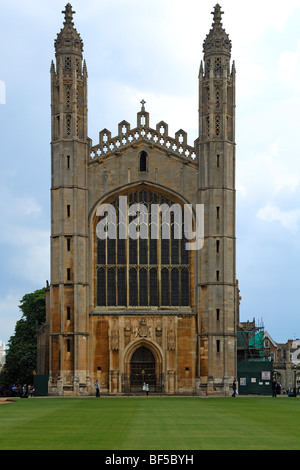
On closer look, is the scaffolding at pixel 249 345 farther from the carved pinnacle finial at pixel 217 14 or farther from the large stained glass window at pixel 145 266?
the carved pinnacle finial at pixel 217 14

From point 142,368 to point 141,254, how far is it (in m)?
7.69

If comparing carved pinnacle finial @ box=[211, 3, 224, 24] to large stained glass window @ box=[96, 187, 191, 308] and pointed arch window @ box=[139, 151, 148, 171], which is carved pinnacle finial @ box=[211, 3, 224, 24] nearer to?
pointed arch window @ box=[139, 151, 148, 171]

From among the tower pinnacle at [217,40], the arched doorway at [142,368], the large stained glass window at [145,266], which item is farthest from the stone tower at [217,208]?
the arched doorway at [142,368]

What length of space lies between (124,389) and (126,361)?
1.85 meters

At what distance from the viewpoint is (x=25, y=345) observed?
82.8 meters

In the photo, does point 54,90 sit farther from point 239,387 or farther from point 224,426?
point 224,426

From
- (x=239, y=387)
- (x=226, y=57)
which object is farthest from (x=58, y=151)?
(x=239, y=387)

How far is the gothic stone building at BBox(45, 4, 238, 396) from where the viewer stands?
198ft

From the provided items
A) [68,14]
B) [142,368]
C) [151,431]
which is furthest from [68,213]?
[151,431]

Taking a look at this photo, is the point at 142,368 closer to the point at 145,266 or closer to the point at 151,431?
the point at 145,266

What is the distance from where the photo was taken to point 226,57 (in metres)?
63.7

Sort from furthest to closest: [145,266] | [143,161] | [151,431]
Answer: [143,161], [145,266], [151,431]

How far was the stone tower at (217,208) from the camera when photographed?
60.3 metres

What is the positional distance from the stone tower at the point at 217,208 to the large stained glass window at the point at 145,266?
173 cm
